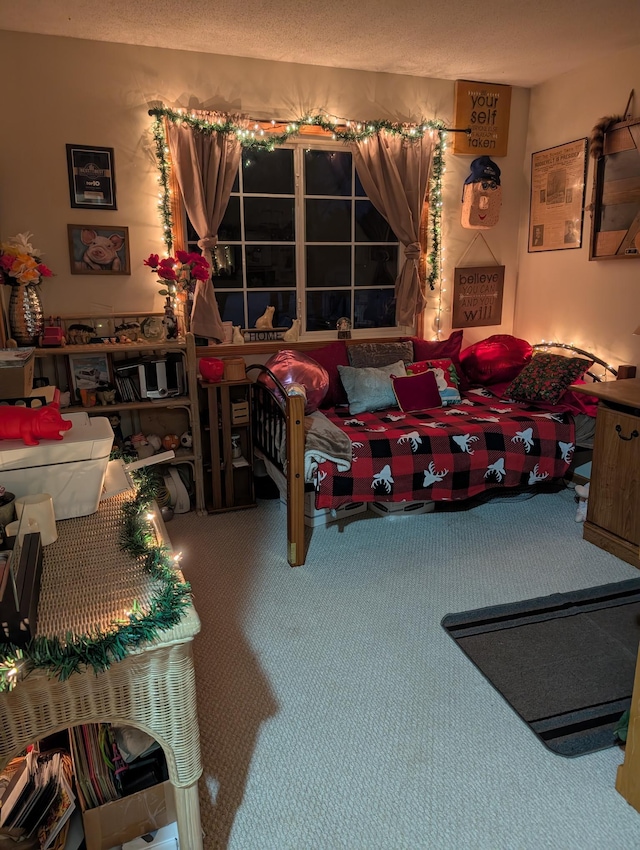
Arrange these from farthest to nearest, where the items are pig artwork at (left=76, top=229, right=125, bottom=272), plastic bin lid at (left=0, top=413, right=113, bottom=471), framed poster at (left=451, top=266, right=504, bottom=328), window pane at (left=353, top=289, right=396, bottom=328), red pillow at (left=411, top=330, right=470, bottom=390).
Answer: framed poster at (left=451, top=266, right=504, bottom=328) < window pane at (left=353, top=289, right=396, bottom=328) < red pillow at (left=411, top=330, right=470, bottom=390) < pig artwork at (left=76, top=229, right=125, bottom=272) < plastic bin lid at (left=0, top=413, right=113, bottom=471)

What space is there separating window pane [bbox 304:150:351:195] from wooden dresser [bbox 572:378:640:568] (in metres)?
2.10

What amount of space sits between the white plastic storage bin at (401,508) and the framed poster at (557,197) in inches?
81.2

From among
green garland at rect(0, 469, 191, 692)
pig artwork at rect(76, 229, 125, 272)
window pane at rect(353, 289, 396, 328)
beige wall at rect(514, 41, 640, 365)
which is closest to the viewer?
green garland at rect(0, 469, 191, 692)

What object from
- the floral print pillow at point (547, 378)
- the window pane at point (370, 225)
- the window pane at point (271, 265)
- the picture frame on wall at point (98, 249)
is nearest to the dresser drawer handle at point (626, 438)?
the floral print pillow at point (547, 378)

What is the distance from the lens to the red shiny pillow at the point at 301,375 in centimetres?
343

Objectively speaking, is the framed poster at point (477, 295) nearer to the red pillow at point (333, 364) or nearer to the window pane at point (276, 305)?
the red pillow at point (333, 364)

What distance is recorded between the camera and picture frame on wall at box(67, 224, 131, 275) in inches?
134

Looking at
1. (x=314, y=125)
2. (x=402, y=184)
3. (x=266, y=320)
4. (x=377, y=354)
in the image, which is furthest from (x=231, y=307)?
(x=402, y=184)

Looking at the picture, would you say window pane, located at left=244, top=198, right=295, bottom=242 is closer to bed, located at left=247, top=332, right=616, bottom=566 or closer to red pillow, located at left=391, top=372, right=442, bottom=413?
bed, located at left=247, top=332, right=616, bottom=566

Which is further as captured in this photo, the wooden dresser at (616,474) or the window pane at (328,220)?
the window pane at (328,220)

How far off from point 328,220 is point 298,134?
0.56m

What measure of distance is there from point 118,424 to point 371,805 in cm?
251

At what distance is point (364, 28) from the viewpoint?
3.11 m

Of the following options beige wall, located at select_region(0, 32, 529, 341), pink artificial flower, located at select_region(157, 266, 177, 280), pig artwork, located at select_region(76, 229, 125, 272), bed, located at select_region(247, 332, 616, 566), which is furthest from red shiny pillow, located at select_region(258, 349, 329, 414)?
pig artwork, located at select_region(76, 229, 125, 272)
